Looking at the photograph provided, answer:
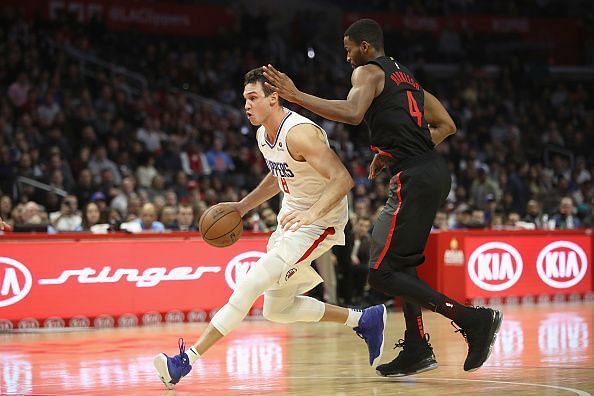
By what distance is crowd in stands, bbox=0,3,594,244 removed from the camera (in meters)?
15.9

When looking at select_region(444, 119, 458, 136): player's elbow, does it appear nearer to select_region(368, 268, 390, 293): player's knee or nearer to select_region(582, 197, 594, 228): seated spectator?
select_region(368, 268, 390, 293): player's knee

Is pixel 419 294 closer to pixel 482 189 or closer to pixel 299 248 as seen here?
pixel 299 248

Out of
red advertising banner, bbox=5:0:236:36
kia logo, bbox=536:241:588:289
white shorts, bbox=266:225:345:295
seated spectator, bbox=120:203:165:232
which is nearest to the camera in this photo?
white shorts, bbox=266:225:345:295

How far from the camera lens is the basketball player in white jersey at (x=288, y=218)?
22.7 ft

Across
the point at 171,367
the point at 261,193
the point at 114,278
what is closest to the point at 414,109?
the point at 261,193

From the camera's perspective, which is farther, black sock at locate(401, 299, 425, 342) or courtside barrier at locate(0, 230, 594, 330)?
courtside barrier at locate(0, 230, 594, 330)

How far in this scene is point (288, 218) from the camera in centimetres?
688

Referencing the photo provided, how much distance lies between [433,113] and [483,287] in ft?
25.3

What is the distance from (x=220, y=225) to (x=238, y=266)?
19.1 feet

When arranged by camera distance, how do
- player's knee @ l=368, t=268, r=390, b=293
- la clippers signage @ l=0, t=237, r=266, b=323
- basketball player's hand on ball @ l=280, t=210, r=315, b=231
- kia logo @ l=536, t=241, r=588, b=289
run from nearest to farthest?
basketball player's hand on ball @ l=280, t=210, r=315, b=231, player's knee @ l=368, t=268, r=390, b=293, la clippers signage @ l=0, t=237, r=266, b=323, kia logo @ l=536, t=241, r=588, b=289

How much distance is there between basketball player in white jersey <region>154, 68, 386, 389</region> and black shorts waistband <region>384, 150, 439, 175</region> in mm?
345

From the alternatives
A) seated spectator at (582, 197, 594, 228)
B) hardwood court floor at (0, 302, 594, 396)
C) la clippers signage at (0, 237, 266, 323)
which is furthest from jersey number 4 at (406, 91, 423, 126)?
seated spectator at (582, 197, 594, 228)

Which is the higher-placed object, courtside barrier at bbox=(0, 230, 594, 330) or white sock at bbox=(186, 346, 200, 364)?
courtside barrier at bbox=(0, 230, 594, 330)

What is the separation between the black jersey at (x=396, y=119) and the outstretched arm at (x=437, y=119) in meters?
0.29
